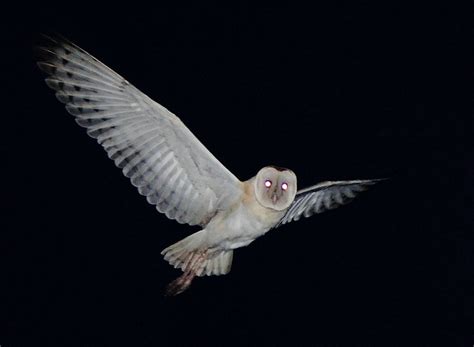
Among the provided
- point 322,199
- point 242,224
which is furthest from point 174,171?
point 322,199

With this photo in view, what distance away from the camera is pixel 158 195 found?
2.46 metres

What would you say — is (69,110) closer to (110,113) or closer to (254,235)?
(110,113)

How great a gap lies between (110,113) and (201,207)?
1.58 ft

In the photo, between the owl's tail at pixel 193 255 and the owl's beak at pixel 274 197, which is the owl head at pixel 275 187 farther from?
the owl's tail at pixel 193 255

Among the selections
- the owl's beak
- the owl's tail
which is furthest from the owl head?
the owl's tail

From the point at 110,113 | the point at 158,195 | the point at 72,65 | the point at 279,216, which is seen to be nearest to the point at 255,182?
the point at 279,216

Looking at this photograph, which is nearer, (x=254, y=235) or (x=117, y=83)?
(x=117, y=83)

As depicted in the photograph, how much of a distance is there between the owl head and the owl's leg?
1.09 feet

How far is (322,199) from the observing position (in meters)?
2.88

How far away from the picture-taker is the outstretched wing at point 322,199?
276cm

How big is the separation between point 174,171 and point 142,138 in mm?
175

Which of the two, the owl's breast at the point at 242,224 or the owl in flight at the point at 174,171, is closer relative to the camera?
the owl in flight at the point at 174,171

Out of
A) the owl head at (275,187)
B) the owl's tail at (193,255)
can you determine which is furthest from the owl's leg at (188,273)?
the owl head at (275,187)

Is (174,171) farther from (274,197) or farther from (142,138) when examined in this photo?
(274,197)
